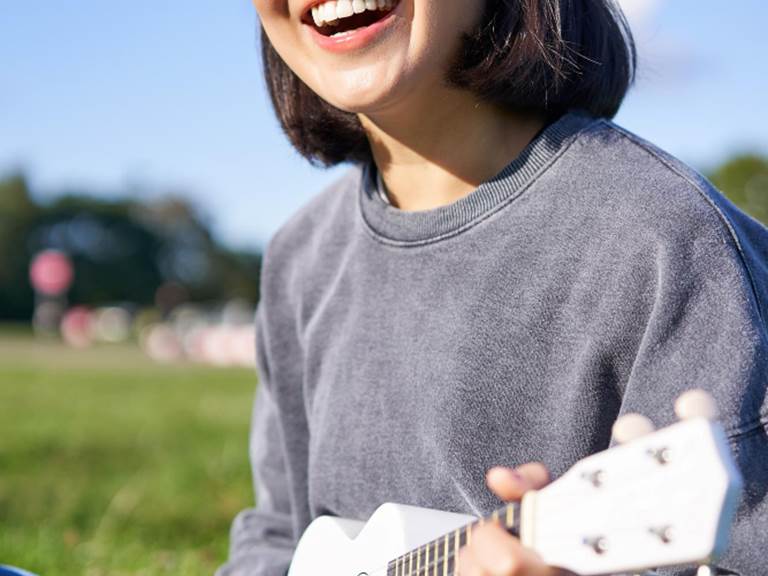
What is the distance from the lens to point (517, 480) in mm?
1390

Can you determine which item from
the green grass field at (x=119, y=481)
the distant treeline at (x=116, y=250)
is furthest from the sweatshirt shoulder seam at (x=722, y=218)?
the distant treeline at (x=116, y=250)

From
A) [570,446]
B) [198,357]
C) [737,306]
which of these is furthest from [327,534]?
[198,357]

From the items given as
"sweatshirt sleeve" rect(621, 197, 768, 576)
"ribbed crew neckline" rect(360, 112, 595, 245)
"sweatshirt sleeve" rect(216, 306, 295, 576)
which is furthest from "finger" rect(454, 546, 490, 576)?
"sweatshirt sleeve" rect(216, 306, 295, 576)

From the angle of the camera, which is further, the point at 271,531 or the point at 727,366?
the point at 271,531

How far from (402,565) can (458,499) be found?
0.35 m

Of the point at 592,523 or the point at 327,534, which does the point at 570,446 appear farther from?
the point at 592,523

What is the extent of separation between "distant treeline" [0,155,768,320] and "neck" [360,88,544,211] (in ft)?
199

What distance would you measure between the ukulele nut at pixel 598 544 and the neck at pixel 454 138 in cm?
109

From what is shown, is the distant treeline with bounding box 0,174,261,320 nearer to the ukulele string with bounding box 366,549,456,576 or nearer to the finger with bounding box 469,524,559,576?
the ukulele string with bounding box 366,549,456,576

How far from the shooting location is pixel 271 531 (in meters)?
2.73

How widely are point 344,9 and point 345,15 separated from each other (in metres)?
0.01

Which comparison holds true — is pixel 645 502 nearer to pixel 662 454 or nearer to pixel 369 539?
pixel 662 454

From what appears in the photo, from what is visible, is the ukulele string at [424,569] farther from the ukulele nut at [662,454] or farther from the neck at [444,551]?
the ukulele nut at [662,454]

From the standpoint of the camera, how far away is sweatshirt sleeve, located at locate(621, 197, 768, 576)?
164cm
